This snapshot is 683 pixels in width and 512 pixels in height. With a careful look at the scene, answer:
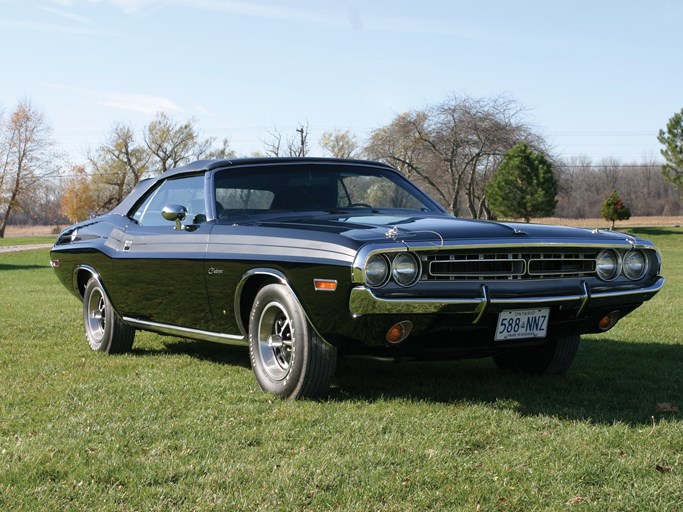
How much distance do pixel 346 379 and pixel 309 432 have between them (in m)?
1.54

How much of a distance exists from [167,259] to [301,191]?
1116 millimetres

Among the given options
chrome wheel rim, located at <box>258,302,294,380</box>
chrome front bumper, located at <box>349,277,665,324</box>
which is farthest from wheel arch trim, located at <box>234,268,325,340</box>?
chrome front bumper, located at <box>349,277,665,324</box>

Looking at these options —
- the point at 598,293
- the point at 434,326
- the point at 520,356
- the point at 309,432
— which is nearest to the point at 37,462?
the point at 309,432

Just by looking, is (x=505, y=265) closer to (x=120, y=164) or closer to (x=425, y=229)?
(x=425, y=229)

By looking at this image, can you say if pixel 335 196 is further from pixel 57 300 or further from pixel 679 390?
pixel 57 300

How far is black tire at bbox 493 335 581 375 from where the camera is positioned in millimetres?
6090

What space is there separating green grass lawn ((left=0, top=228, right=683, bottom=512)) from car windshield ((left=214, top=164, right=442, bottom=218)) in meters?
1.23

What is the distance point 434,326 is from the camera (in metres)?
4.76

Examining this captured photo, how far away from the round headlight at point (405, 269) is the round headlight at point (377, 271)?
45 mm

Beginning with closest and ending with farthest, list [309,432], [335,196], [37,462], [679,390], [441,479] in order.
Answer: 1. [441,479]
2. [37,462]
3. [309,432]
4. [679,390]
5. [335,196]

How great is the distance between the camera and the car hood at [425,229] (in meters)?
4.78

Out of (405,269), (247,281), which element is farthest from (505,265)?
(247,281)

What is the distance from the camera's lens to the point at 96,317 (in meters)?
7.75

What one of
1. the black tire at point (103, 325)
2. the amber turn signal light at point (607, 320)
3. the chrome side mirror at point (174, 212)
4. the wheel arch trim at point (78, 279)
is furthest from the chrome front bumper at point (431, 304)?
the wheel arch trim at point (78, 279)
